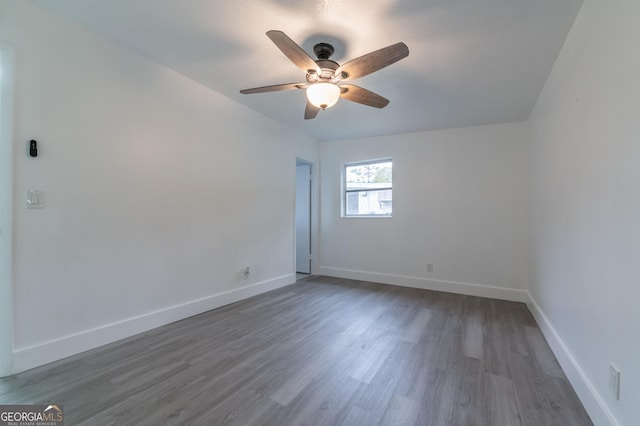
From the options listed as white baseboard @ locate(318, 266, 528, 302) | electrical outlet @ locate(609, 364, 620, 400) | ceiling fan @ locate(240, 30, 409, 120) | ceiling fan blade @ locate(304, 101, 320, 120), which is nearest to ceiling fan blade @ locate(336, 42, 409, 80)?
ceiling fan @ locate(240, 30, 409, 120)

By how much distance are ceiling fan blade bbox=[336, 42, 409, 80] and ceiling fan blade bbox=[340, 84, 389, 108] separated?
19cm

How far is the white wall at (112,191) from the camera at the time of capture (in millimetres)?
1909

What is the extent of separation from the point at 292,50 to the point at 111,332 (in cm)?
270

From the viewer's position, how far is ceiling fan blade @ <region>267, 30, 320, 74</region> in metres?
1.64

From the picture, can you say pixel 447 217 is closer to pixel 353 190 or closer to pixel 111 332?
pixel 353 190

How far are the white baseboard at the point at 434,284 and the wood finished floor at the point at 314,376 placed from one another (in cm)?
89

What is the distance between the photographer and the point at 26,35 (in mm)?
1888

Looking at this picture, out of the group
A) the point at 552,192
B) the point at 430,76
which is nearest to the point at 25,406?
the point at 430,76

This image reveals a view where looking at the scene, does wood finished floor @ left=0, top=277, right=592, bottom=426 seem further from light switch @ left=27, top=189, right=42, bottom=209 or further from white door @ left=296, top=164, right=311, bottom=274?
white door @ left=296, top=164, right=311, bottom=274

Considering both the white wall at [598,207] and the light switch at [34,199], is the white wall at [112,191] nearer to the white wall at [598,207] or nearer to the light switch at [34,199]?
the light switch at [34,199]

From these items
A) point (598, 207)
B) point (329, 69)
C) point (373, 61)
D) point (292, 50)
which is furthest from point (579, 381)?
point (292, 50)

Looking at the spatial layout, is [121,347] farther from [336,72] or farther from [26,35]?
[336,72]

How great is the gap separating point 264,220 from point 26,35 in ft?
9.11

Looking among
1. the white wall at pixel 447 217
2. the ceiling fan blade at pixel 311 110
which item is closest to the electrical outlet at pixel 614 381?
the ceiling fan blade at pixel 311 110
